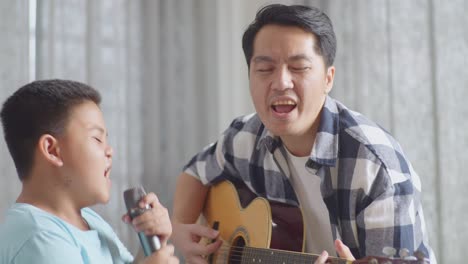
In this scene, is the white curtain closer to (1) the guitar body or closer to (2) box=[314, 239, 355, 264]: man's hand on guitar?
(1) the guitar body

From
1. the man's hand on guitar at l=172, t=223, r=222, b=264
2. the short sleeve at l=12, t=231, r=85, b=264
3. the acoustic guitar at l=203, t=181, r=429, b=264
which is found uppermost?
the short sleeve at l=12, t=231, r=85, b=264

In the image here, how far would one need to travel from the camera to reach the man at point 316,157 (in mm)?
1354

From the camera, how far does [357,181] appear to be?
1.39 meters

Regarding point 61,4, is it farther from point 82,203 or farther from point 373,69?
point 82,203

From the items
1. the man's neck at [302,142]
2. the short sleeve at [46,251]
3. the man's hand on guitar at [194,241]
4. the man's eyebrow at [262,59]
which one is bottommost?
the man's hand on guitar at [194,241]

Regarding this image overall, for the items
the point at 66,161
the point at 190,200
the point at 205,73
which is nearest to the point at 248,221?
the point at 190,200

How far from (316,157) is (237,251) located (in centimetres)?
34

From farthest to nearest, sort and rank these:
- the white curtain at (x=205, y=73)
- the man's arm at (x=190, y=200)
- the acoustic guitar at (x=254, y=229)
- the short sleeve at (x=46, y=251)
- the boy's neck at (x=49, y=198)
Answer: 1. the white curtain at (x=205, y=73)
2. the man's arm at (x=190, y=200)
3. the acoustic guitar at (x=254, y=229)
4. the boy's neck at (x=49, y=198)
5. the short sleeve at (x=46, y=251)

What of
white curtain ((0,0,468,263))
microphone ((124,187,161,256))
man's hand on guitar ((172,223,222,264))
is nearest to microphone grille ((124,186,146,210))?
microphone ((124,187,161,256))

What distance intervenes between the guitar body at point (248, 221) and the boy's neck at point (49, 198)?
0.50m

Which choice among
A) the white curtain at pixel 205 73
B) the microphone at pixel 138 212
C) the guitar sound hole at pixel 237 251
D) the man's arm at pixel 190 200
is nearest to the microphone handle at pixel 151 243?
the microphone at pixel 138 212

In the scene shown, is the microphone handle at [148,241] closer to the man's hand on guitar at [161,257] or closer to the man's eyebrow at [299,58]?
the man's hand on guitar at [161,257]

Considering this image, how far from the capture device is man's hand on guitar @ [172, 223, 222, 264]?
5.47ft

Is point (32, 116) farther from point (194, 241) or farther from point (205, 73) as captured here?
point (205, 73)
